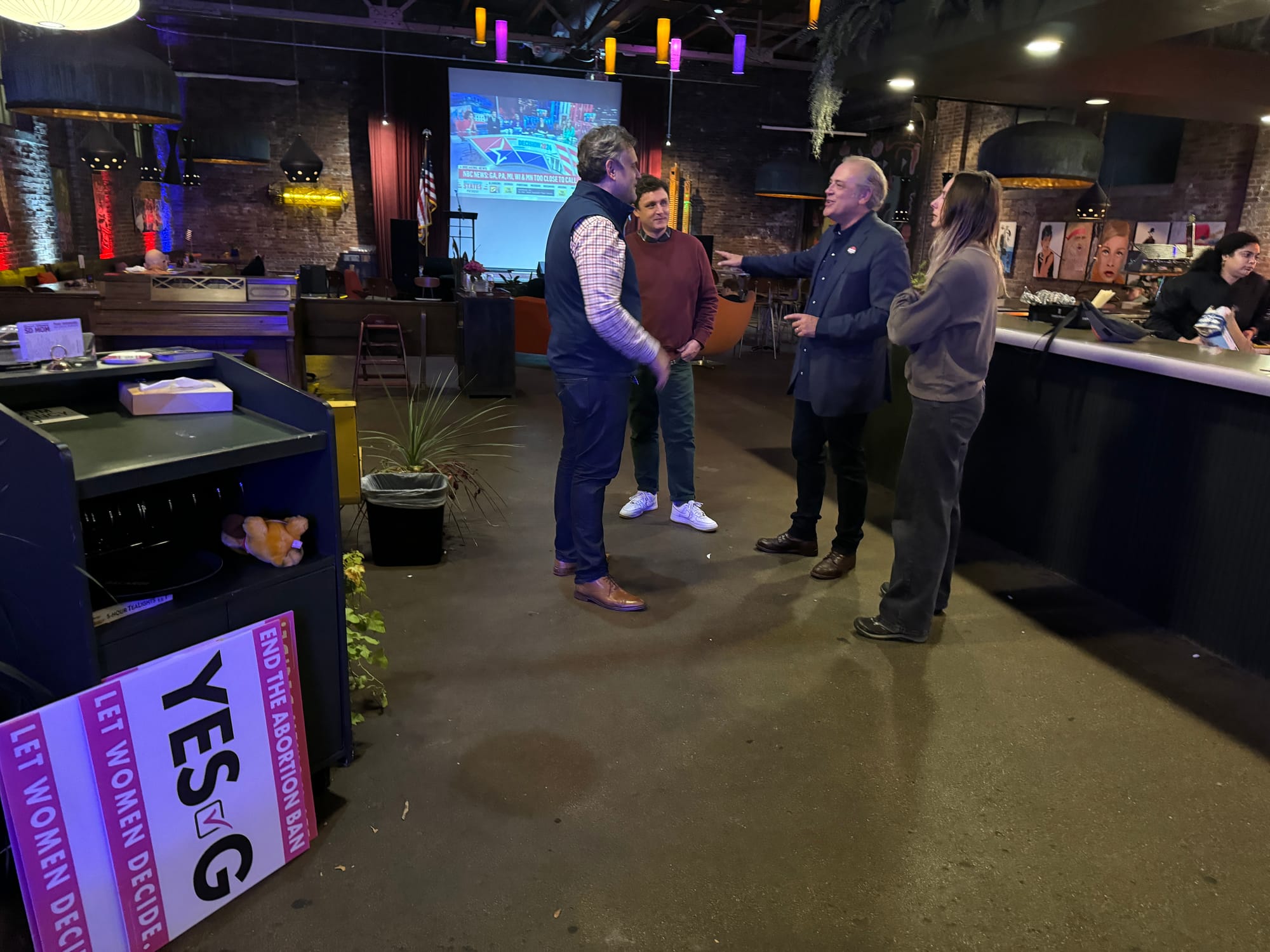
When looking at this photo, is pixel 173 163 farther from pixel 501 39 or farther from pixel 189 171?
pixel 501 39

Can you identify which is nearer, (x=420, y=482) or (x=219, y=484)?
(x=219, y=484)

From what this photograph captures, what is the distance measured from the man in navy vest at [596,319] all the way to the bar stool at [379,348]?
4.38 metres

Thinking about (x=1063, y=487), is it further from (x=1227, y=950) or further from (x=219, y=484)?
(x=219, y=484)

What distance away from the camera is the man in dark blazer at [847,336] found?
305cm

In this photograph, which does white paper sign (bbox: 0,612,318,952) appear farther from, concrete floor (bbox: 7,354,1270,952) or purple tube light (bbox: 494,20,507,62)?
purple tube light (bbox: 494,20,507,62)

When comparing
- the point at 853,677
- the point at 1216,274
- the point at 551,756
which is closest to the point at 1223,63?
the point at 1216,274

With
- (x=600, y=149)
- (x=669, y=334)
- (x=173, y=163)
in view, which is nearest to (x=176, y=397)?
(x=600, y=149)

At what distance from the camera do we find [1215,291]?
14.3ft

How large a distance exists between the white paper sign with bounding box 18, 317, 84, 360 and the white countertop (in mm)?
3260

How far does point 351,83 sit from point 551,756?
1260 cm

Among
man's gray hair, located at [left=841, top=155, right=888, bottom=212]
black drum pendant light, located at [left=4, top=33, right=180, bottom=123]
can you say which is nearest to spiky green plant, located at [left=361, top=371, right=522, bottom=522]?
man's gray hair, located at [left=841, top=155, right=888, bottom=212]

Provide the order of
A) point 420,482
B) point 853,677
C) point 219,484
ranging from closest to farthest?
point 219,484, point 853,677, point 420,482

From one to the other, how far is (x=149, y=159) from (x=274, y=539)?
11436mm

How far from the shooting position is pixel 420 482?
3373 millimetres
